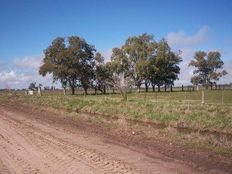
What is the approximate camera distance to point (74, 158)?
38.9 ft

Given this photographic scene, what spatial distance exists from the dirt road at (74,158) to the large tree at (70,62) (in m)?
69.6

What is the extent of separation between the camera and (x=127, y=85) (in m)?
53.2

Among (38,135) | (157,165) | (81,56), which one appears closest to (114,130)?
(38,135)

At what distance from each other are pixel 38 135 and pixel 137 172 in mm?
8659

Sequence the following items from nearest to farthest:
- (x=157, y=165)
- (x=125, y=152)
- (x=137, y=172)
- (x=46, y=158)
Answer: (x=137, y=172)
(x=157, y=165)
(x=46, y=158)
(x=125, y=152)

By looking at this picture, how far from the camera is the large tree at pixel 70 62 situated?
3376 inches

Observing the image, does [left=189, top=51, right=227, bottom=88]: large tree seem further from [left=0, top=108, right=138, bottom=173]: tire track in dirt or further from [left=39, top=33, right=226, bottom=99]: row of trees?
[left=0, top=108, right=138, bottom=173]: tire track in dirt

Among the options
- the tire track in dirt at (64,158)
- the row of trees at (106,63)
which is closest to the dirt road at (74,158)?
the tire track in dirt at (64,158)

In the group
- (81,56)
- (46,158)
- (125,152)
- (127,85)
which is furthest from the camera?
(81,56)

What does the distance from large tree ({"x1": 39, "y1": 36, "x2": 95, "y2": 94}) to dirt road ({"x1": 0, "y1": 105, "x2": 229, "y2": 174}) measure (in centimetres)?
6957

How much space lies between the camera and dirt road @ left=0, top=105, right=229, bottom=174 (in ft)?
34.2

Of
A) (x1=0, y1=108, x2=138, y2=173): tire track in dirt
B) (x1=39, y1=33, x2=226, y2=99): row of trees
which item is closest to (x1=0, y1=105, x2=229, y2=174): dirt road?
(x1=0, y1=108, x2=138, y2=173): tire track in dirt

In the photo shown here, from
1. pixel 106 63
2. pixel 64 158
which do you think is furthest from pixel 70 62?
pixel 64 158

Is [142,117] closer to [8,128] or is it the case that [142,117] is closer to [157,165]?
[8,128]
